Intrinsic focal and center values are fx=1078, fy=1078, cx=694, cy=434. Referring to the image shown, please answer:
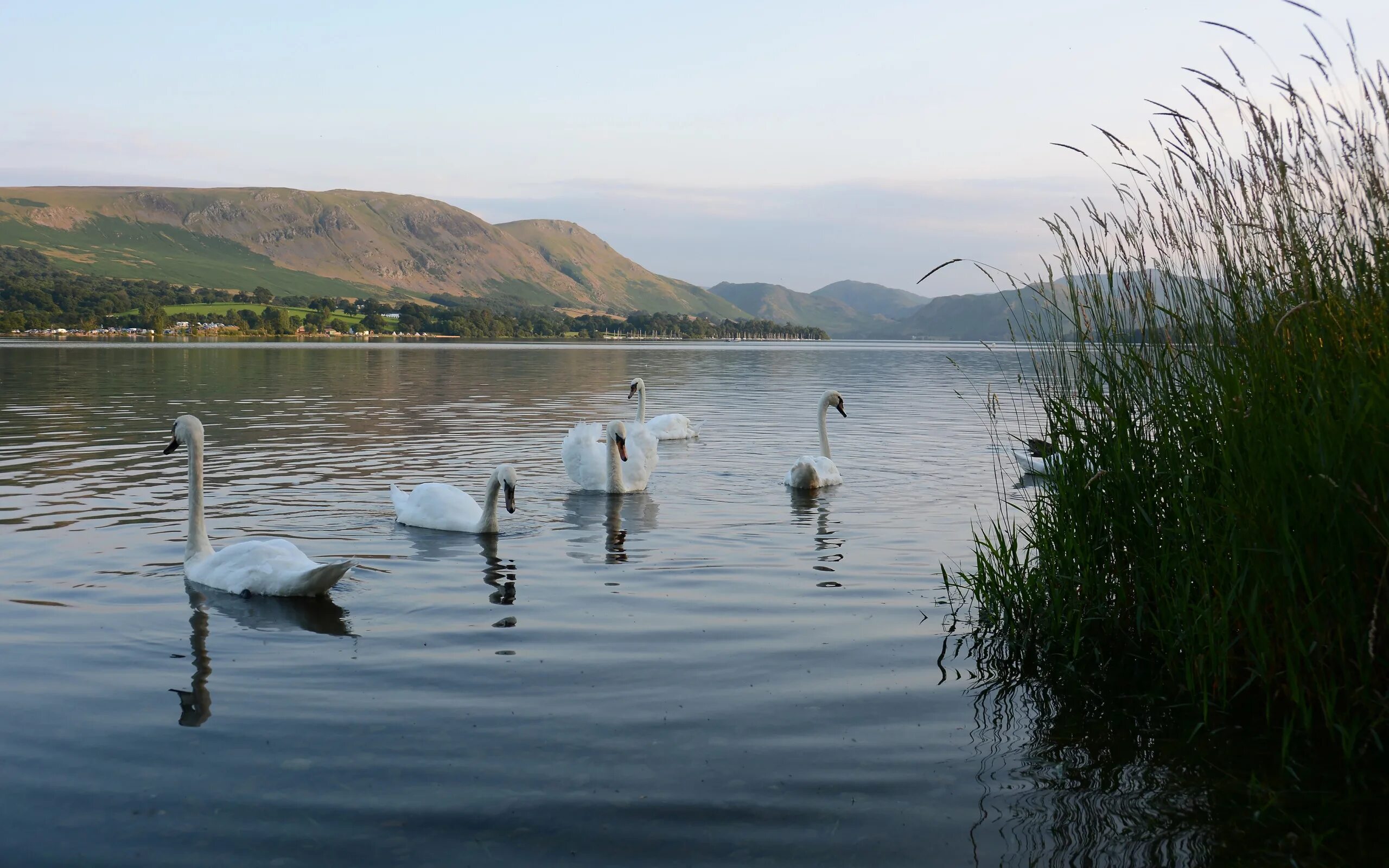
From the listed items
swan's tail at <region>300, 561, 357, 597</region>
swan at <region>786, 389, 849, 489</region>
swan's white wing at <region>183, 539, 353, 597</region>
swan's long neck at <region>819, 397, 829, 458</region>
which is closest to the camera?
swan's tail at <region>300, 561, 357, 597</region>

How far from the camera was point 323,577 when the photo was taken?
1039 cm

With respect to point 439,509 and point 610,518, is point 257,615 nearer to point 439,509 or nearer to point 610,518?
point 439,509

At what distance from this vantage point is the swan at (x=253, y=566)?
412 inches

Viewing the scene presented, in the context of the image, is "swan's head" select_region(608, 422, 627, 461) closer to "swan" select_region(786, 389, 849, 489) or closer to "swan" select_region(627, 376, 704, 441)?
"swan" select_region(786, 389, 849, 489)

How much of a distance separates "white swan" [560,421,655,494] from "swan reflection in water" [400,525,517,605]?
399 centimetres

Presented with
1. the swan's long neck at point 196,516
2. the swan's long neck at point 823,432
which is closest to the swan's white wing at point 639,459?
the swan's long neck at point 823,432

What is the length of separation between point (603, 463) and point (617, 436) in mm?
955

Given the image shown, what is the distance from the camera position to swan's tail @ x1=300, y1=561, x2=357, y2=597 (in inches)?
405

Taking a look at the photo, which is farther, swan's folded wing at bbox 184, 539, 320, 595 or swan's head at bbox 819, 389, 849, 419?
swan's head at bbox 819, 389, 849, 419

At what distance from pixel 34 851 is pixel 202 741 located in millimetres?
1504

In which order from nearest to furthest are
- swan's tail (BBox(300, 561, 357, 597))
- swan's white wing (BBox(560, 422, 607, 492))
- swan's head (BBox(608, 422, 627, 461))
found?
swan's tail (BBox(300, 561, 357, 597)) < swan's head (BBox(608, 422, 627, 461)) < swan's white wing (BBox(560, 422, 607, 492))

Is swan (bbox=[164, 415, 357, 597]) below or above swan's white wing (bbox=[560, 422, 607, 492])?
below

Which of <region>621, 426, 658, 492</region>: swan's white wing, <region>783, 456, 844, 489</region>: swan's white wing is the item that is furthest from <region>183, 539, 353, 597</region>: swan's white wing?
<region>783, 456, 844, 489</region>: swan's white wing

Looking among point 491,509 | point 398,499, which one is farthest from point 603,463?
point 491,509
